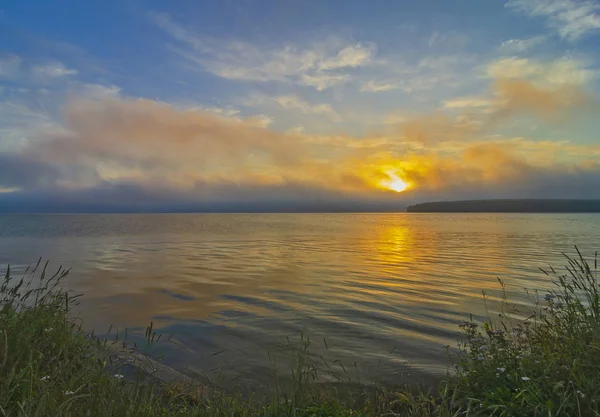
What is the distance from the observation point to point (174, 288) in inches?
700

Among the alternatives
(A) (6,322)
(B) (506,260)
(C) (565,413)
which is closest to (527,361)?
(C) (565,413)

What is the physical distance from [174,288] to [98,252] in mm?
19669

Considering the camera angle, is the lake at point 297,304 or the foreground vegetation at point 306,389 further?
the lake at point 297,304

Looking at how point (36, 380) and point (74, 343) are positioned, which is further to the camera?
point (74, 343)

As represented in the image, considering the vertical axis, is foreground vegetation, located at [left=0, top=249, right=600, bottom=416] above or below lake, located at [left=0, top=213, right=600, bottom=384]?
above

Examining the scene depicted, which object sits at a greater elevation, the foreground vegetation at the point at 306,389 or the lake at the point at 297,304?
the foreground vegetation at the point at 306,389

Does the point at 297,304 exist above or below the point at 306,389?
below

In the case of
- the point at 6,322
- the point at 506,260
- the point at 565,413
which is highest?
the point at 6,322

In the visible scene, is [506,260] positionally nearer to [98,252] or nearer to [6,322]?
[6,322]

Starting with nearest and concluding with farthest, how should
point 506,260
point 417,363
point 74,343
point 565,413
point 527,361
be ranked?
point 565,413
point 527,361
point 74,343
point 417,363
point 506,260

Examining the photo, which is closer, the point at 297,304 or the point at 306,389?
the point at 306,389

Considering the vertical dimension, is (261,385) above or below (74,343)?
below

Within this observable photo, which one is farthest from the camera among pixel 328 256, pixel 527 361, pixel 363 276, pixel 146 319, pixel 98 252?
pixel 98 252

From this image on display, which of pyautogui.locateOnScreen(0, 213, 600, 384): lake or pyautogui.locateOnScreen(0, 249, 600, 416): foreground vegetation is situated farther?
pyautogui.locateOnScreen(0, 213, 600, 384): lake
